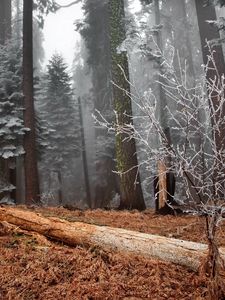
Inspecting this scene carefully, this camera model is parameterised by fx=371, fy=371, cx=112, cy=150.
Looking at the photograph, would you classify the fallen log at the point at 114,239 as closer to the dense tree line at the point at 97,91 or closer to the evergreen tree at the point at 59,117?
the dense tree line at the point at 97,91

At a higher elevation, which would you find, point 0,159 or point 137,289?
point 0,159

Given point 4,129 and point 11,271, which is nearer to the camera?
point 11,271

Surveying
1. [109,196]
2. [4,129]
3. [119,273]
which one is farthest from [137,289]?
[109,196]

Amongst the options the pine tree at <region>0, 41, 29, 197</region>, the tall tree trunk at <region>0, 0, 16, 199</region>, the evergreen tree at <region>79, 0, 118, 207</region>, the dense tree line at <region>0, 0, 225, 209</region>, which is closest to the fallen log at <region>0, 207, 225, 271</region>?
the dense tree line at <region>0, 0, 225, 209</region>

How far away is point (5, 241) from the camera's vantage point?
6.06 metres

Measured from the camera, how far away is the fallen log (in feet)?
16.2

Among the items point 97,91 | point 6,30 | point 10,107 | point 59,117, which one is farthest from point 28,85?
point 59,117

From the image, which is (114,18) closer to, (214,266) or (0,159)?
(0,159)

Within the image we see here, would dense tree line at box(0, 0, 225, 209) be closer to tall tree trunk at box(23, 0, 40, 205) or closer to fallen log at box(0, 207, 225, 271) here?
tall tree trunk at box(23, 0, 40, 205)

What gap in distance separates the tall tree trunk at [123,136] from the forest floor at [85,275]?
532 centimetres

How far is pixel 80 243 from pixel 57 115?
71.7 feet

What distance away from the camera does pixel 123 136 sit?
11484mm

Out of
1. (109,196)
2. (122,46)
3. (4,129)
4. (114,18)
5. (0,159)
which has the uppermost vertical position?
(114,18)

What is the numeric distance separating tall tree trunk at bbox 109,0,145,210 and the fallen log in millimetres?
4773
